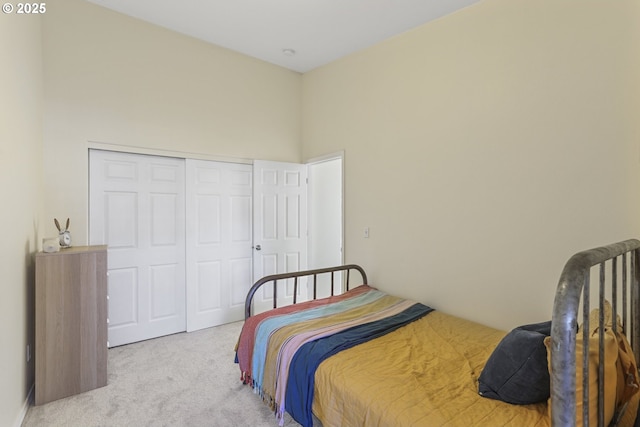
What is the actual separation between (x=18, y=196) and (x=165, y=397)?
1695 mm

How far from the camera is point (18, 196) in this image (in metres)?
2.03

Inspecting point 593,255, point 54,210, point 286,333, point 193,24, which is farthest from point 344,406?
point 193,24

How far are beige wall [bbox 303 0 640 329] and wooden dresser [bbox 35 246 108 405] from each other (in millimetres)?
2511

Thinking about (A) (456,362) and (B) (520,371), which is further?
(A) (456,362)

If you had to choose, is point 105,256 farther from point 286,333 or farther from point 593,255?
point 593,255

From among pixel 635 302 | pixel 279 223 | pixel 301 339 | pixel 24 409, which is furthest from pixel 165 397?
pixel 635 302

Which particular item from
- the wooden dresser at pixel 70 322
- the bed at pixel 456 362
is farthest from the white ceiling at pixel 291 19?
the bed at pixel 456 362

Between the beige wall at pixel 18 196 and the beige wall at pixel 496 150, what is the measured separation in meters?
2.87

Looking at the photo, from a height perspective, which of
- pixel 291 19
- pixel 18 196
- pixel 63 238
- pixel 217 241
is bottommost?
pixel 217 241

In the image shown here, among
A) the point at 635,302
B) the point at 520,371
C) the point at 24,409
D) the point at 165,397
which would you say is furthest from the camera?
the point at 165,397

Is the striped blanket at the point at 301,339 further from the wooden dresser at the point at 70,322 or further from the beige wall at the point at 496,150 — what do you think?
the wooden dresser at the point at 70,322

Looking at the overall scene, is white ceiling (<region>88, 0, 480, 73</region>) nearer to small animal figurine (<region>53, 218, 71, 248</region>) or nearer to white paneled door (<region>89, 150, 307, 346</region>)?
white paneled door (<region>89, 150, 307, 346</region>)

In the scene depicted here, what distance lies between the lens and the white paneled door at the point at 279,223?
402 centimetres

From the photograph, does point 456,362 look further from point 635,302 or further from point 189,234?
point 189,234
